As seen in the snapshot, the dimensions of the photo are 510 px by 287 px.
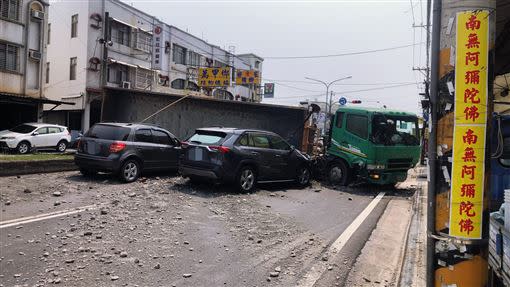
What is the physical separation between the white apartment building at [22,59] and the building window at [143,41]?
29.2 ft

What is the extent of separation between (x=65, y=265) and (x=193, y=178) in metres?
6.05

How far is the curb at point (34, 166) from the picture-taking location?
12320 millimetres

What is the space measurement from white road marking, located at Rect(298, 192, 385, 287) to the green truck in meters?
2.39

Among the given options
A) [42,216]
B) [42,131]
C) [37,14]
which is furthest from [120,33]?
[42,216]

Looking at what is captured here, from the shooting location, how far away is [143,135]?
41.3 ft

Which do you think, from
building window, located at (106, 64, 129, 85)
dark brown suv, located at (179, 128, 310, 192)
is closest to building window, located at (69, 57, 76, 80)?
building window, located at (106, 64, 129, 85)

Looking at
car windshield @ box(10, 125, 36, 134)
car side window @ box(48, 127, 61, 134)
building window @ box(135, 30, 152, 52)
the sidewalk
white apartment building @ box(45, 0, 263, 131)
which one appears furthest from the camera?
building window @ box(135, 30, 152, 52)

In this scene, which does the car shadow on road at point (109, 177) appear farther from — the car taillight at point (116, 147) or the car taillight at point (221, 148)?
the car taillight at point (221, 148)

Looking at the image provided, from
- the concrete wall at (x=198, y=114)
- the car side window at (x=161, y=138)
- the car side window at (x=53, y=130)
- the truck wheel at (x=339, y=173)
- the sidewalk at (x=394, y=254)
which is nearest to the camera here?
the sidewalk at (x=394, y=254)

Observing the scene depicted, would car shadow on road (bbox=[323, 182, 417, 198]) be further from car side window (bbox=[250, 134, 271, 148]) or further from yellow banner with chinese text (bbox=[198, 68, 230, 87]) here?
yellow banner with chinese text (bbox=[198, 68, 230, 87])

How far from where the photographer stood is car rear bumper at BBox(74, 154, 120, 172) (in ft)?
37.8

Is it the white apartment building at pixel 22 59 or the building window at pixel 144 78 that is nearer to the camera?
the white apartment building at pixel 22 59

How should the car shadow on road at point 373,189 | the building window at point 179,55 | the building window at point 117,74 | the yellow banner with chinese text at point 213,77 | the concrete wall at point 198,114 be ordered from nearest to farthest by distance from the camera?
the car shadow on road at point 373,189, the concrete wall at point 198,114, the building window at point 117,74, the yellow banner with chinese text at point 213,77, the building window at point 179,55

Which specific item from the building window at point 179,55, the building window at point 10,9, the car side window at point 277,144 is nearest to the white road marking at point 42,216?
the car side window at point 277,144
